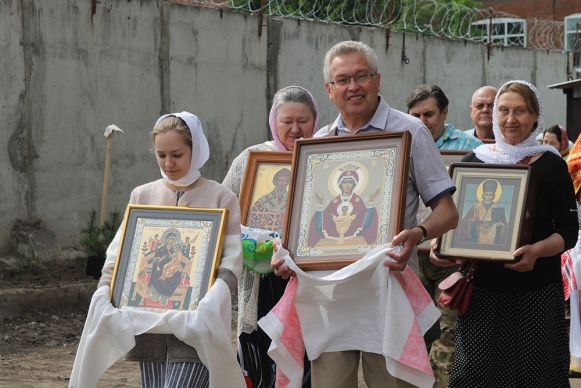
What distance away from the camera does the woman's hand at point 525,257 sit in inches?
226

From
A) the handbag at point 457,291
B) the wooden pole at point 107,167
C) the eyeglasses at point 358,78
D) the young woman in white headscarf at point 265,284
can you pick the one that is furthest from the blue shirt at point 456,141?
the wooden pole at point 107,167

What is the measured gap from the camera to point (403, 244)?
5055mm

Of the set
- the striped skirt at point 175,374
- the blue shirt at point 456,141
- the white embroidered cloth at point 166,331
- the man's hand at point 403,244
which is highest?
the blue shirt at point 456,141

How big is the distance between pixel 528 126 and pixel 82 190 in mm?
7271

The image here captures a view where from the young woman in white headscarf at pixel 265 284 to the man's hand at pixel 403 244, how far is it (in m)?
1.60

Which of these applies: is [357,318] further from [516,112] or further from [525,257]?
[516,112]

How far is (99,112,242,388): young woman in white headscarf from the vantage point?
558cm

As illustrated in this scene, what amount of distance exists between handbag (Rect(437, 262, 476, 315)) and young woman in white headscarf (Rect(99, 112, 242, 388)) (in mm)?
999

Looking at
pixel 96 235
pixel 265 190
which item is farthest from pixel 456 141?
pixel 96 235

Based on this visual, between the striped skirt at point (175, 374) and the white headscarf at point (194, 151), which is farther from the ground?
the white headscarf at point (194, 151)

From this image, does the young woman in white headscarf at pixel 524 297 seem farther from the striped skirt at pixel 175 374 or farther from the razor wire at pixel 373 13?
the razor wire at pixel 373 13

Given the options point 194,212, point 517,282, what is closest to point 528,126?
point 517,282

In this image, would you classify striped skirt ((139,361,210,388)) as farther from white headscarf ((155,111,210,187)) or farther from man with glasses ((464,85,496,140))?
man with glasses ((464,85,496,140))

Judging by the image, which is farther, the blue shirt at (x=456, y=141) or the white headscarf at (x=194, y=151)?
the blue shirt at (x=456, y=141)
